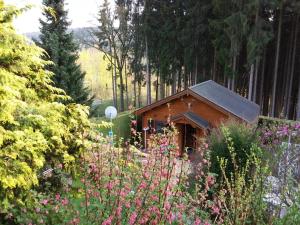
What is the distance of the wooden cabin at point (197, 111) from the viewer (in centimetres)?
1423

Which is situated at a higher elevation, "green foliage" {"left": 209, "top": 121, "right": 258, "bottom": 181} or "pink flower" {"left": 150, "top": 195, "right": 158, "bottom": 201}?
"pink flower" {"left": 150, "top": 195, "right": 158, "bottom": 201}

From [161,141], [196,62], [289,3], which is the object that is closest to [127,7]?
[196,62]

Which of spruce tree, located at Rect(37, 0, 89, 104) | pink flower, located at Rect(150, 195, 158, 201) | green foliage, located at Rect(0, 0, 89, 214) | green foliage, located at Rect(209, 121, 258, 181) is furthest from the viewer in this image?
spruce tree, located at Rect(37, 0, 89, 104)

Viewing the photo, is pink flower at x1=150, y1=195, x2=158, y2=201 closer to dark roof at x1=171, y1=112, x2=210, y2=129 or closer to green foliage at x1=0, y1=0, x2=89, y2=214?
green foliage at x1=0, y1=0, x2=89, y2=214

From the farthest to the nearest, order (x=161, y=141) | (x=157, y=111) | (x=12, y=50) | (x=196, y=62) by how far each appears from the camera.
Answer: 1. (x=196, y=62)
2. (x=157, y=111)
3. (x=12, y=50)
4. (x=161, y=141)

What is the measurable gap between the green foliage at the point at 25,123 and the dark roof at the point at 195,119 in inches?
368

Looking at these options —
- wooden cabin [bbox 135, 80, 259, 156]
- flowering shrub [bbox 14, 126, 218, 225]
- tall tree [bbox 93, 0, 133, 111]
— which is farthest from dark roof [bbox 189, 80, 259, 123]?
tall tree [bbox 93, 0, 133, 111]

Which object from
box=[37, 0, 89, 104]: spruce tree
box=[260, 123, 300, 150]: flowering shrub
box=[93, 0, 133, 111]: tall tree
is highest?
box=[93, 0, 133, 111]: tall tree

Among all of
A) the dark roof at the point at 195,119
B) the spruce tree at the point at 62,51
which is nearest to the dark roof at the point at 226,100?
the dark roof at the point at 195,119

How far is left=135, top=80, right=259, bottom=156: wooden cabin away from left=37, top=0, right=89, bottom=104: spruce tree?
4401mm

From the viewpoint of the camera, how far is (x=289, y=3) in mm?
17781

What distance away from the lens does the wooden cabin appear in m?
14.2

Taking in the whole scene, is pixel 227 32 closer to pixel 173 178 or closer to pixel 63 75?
pixel 63 75

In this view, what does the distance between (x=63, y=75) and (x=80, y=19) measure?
14279 millimetres
